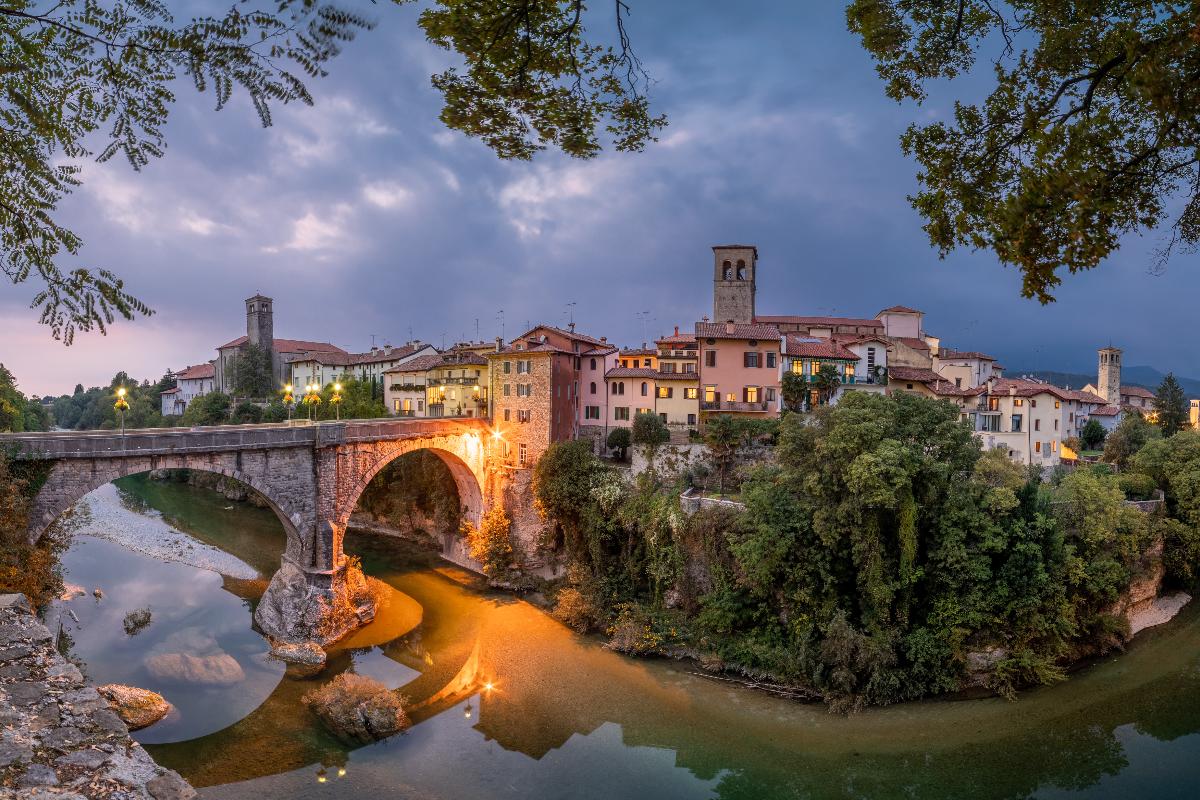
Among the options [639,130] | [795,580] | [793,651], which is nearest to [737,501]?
[795,580]

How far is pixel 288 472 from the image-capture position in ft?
69.5

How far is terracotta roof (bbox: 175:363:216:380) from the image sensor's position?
71188mm

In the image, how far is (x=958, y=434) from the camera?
17.7 m

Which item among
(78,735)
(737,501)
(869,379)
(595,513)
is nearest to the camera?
(78,735)

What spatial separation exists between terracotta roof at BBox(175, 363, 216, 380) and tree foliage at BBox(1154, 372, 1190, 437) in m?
90.5

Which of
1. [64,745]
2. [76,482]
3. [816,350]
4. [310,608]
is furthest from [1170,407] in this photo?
[76,482]

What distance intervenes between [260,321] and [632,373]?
53207 millimetres

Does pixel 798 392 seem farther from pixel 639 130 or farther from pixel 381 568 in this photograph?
pixel 639 130

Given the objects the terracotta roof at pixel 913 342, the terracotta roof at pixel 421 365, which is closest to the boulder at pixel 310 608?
Answer: the terracotta roof at pixel 421 365

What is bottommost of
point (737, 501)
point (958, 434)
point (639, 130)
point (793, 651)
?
point (793, 651)

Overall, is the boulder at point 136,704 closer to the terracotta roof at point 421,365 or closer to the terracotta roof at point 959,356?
the terracotta roof at point 421,365

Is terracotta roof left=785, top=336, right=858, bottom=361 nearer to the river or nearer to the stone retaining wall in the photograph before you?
the river

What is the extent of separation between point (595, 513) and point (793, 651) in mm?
9392

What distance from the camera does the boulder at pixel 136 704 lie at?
48.9ft
